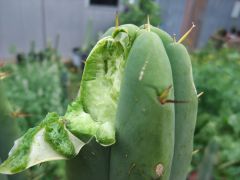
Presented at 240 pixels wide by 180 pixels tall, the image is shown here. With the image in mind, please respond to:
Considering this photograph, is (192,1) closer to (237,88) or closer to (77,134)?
(237,88)

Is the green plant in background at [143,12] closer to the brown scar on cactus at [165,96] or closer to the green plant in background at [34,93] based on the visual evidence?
the green plant in background at [34,93]

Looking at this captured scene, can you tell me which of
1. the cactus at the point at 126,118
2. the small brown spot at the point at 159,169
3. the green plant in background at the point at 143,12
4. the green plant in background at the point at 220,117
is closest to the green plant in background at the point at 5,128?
the cactus at the point at 126,118

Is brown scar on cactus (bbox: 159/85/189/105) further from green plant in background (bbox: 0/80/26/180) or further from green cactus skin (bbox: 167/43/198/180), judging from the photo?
green plant in background (bbox: 0/80/26/180)

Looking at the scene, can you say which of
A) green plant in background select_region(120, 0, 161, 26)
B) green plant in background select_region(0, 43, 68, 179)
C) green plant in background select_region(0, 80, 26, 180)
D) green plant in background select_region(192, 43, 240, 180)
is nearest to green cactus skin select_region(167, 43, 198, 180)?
green plant in background select_region(0, 80, 26, 180)

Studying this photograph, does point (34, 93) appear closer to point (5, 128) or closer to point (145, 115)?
point (5, 128)

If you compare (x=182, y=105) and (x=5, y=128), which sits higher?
(x=182, y=105)

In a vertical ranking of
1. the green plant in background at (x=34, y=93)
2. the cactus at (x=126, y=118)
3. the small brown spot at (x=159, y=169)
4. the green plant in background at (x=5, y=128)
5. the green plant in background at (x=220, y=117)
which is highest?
the cactus at (x=126, y=118)

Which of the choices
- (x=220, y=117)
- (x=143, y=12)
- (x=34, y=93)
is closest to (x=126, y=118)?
(x=220, y=117)
